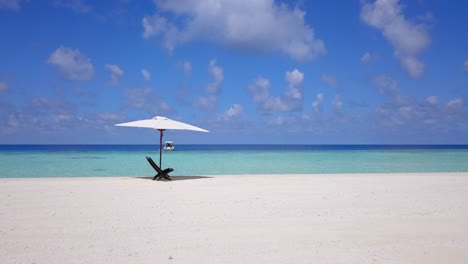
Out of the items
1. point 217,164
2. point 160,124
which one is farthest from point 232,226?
point 217,164

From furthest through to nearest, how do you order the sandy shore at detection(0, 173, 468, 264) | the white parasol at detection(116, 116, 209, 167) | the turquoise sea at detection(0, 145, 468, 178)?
the turquoise sea at detection(0, 145, 468, 178) < the white parasol at detection(116, 116, 209, 167) < the sandy shore at detection(0, 173, 468, 264)

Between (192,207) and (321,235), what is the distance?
9.90ft

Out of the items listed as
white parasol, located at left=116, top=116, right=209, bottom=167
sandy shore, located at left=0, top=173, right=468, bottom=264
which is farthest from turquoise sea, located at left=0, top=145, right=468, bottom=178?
sandy shore, located at left=0, top=173, right=468, bottom=264

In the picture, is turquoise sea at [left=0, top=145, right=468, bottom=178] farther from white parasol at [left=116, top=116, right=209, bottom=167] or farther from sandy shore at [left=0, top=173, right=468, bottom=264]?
sandy shore at [left=0, top=173, right=468, bottom=264]

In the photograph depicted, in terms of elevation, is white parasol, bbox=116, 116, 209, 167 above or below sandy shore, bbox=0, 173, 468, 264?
above

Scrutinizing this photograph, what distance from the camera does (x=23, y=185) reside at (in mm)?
11625

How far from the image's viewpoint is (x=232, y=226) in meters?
6.14

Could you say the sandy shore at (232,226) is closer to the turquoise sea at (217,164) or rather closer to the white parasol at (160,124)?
the white parasol at (160,124)

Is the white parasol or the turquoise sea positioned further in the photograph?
the turquoise sea

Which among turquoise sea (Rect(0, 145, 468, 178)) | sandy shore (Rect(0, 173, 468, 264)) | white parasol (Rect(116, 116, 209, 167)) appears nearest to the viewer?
sandy shore (Rect(0, 173, 468, 264))

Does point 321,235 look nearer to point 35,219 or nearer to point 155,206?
point 155,206

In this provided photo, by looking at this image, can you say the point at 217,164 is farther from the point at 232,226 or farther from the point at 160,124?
the point at 232,226

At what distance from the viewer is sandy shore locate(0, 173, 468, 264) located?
15.3ft

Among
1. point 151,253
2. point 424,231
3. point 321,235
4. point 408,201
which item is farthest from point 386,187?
point 151,253
